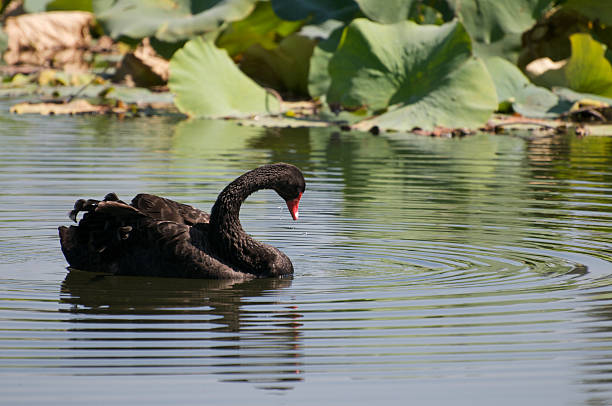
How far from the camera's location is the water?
4.03 metres

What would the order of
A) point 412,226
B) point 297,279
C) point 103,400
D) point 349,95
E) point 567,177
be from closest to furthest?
point 103,400
point 297,279
point 412,226
point 567,177
point 349,95

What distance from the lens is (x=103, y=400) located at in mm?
3773

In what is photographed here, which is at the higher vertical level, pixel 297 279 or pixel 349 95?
pixel 349 95

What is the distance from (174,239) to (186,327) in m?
1.46

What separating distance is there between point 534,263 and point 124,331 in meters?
2.67

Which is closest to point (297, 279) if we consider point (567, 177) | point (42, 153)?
point (567, 177)

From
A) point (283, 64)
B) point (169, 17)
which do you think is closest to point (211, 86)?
point (169, 17)

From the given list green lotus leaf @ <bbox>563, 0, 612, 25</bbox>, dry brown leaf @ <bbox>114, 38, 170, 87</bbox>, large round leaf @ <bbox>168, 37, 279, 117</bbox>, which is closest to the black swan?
large round leaf @ <bbox>168, 37, 279, 117</bbox>

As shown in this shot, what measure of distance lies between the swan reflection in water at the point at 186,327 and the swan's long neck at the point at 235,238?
124 mm

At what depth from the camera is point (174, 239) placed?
6250 millimetres

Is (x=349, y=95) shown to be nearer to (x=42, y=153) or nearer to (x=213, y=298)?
(x=42, y=153)

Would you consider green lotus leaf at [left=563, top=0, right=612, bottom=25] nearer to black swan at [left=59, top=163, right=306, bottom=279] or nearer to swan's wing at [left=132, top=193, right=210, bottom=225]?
black swan at [left=59, top=163, right=306, bottom=279]

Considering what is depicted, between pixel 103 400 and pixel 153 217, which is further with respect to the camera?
pixel 153 217

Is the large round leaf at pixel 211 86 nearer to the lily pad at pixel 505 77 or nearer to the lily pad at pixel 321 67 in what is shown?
the lily pad at pixel 321 67
